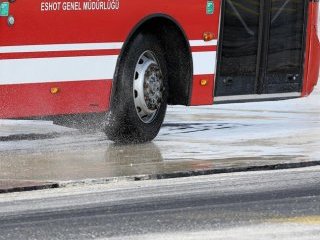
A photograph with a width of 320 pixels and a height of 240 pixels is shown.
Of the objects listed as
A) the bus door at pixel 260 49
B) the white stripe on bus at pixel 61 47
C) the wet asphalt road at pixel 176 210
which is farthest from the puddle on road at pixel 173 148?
the white stripe on bus at pixel 61 47

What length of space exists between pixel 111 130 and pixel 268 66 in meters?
2.31

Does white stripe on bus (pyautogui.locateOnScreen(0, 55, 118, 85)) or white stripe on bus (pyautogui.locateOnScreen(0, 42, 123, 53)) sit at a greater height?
white stripe on bus (pyautogui.locateOnScreen(0, 42, 123, 53))

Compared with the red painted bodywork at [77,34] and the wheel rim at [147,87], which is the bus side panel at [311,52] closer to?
the red painted bodywork at [77,34]

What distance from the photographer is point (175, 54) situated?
48.6ft

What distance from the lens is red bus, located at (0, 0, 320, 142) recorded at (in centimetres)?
1283

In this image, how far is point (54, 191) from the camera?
1067 centimetres

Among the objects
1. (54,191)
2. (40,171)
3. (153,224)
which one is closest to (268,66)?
(40,171)

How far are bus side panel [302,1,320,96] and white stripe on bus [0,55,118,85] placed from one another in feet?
10.7

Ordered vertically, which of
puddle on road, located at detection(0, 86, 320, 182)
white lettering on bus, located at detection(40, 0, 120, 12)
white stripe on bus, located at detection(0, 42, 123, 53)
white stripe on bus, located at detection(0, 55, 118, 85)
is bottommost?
puddle on road, located at detection(0, 86, 320, 182)

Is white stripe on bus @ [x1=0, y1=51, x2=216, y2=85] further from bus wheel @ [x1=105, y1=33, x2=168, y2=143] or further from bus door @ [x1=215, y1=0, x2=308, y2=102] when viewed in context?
bus door @ [x1=215, y1=0, x2=308, y2=102]

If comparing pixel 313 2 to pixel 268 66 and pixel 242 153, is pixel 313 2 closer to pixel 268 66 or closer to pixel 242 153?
pixel 268 66

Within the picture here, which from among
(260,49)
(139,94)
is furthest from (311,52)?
(139,94)

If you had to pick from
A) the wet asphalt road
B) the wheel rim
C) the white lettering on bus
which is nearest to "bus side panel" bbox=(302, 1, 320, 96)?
the wheel rim

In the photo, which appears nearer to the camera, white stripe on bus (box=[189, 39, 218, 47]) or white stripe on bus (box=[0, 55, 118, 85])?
white stripe on bus (box=[0, 55, 118, 85])
